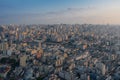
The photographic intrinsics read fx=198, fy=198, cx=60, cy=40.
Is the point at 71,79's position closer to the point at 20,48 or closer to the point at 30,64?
the point at 30,64

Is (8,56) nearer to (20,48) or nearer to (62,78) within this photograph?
(20,48)

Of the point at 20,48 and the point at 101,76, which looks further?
the point at 20,48

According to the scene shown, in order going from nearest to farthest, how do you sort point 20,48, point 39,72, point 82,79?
point 82,79 → point 39,72 → point 20,48

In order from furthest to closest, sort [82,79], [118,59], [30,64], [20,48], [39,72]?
[20,48] → [118,59] → [30,64] → [39,72] → [82,79]

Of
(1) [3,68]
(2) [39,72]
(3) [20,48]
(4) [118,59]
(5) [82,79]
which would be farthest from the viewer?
(3) [20,48]

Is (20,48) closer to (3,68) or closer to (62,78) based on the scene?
(3,68)

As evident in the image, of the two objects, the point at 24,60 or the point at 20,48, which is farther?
the point at 20,48

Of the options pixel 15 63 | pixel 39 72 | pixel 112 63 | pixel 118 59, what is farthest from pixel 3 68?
pixel 118 59

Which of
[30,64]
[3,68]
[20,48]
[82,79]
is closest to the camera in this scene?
[82,79]

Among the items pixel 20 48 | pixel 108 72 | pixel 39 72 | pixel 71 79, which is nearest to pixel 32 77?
pixel 39 72
